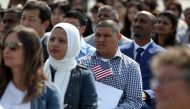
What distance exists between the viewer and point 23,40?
188 inches

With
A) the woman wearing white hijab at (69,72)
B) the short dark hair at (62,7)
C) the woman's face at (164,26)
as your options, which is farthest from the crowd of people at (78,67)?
the short dark hair at (62,7)

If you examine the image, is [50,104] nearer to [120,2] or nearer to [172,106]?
[172,106]

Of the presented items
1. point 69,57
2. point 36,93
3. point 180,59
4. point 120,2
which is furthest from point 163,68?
point 120,2

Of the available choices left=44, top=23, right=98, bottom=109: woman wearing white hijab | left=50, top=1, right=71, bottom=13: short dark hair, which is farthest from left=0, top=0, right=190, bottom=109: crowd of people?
left=50, top=1, right=71, bottom=13: short dark hair

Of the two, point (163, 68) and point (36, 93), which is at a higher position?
point (163, 68)

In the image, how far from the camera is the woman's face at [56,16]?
9.55m

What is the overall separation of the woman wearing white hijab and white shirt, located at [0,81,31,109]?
772 millimetres

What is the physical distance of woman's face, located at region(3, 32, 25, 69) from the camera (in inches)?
187

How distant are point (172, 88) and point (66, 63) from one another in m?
2.97

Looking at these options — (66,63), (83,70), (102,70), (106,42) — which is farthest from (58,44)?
(106,42)

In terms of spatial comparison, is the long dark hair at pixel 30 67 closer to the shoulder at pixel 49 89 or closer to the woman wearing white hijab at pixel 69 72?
the shoulder at pixel 49 89

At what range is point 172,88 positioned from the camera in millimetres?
2705

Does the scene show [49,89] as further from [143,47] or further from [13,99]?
[143,47]

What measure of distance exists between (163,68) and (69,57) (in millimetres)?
2963
